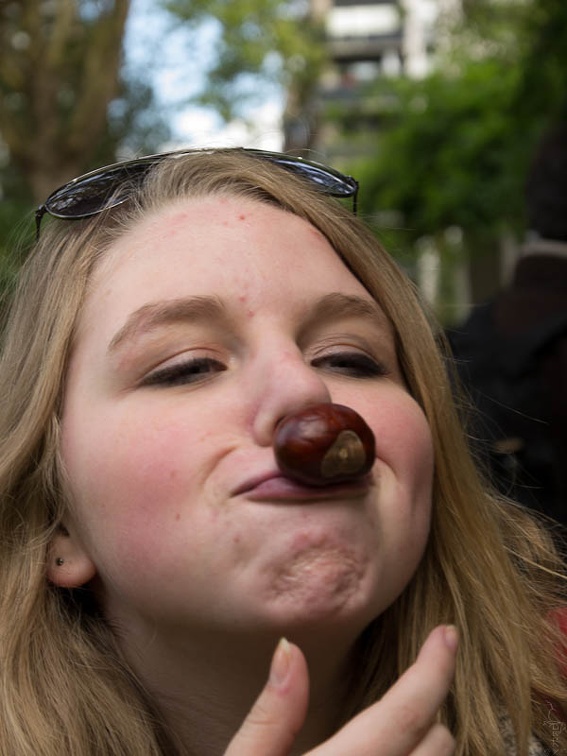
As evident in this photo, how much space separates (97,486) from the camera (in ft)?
5.01

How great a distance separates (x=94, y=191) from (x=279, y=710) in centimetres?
117

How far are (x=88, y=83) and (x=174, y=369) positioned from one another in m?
8.73

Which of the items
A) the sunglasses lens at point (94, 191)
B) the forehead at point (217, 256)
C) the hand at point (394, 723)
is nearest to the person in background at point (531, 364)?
the forehead at point (217, 256)

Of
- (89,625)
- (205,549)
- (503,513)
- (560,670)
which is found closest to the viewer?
(205,549)

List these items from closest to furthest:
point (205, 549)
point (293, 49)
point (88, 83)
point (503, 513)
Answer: point (205, 549), point (503, 513), point (88, 83), point (293, 49)

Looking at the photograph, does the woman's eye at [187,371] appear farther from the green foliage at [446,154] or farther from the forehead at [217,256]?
the green foliage at [446,154]

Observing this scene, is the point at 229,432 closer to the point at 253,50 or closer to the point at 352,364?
the point at 352,364

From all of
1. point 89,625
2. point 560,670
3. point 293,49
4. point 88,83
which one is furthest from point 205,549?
point 293,49

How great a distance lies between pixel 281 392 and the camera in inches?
56.7

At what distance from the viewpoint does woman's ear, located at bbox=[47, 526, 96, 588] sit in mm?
1692

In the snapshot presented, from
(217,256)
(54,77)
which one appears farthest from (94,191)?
(54,77)

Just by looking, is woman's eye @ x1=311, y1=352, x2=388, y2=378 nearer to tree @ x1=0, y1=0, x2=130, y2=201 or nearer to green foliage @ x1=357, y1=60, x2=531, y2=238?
tree @ x1=0, y1=0, x2=130, y2=201

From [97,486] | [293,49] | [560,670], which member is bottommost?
[560,670]

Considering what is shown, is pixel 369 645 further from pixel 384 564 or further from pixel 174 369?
pixel 174 369
